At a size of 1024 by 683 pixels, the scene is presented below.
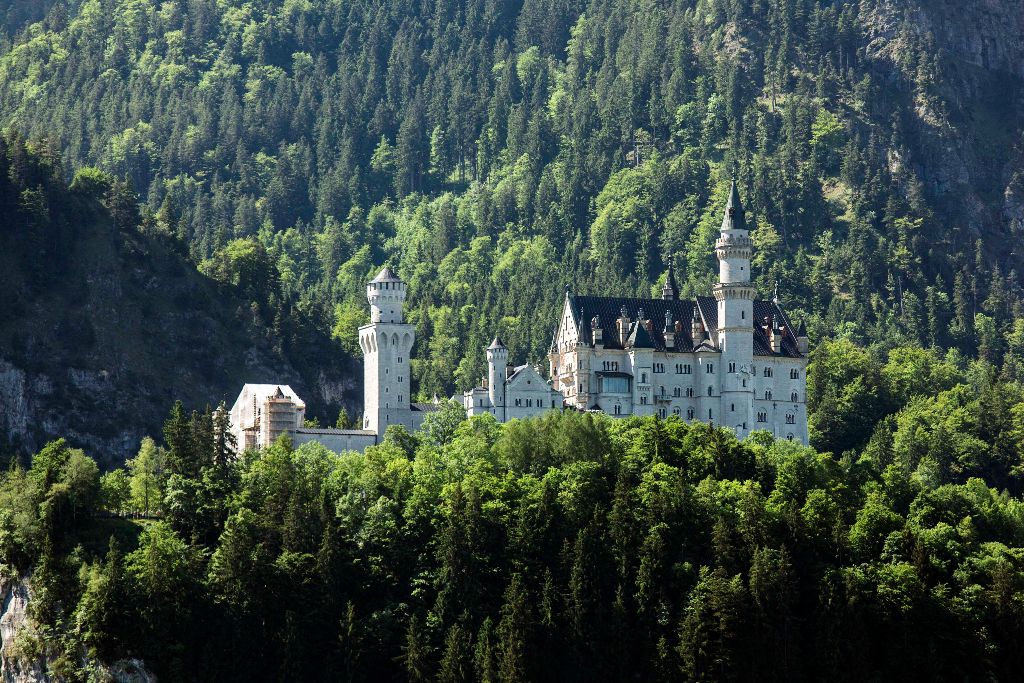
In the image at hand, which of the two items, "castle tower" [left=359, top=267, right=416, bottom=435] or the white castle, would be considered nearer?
the white castle

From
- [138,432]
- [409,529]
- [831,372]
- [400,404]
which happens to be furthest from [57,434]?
[831,372]

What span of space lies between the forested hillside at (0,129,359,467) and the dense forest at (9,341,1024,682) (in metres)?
26.7

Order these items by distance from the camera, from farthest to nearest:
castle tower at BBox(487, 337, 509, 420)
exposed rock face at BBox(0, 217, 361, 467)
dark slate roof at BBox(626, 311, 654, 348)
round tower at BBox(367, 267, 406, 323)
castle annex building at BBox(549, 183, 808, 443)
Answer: exposed rock face at BBox(0, 217, 361, 467) < round tower at BBox(367, 267, 406, 323) < castle annex building at BBox(549, 183, 808, 443) < dark slate roof at BBox(626, 311, 654, 348) < castle tower at BBox(487, 337, 509, 420)

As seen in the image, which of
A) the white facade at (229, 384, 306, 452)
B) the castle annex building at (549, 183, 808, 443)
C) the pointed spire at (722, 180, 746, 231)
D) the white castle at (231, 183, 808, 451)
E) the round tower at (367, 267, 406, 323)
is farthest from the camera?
the pointed spire at (722, 180, 746, 231)

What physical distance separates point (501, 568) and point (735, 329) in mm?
31238

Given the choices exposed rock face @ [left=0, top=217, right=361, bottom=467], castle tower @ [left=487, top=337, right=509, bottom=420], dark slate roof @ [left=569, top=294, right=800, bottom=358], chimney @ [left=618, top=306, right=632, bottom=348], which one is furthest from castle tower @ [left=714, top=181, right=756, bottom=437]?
exposed rock face @ [left=0, top=217, right=361, bottom=467]

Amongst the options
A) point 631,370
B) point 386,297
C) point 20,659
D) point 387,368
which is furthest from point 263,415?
point 20,659

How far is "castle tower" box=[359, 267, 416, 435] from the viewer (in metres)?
131

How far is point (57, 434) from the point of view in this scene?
476 ft

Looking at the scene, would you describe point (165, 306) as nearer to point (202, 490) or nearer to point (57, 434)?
point (57, 434)

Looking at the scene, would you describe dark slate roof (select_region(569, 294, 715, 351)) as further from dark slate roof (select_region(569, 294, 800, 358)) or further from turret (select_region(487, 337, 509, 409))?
turret (select_region(487, 337, 509, 409))

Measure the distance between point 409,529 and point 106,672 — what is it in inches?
760

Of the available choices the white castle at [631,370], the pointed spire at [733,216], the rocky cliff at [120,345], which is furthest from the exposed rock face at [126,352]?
the pointed spire at [733,216]

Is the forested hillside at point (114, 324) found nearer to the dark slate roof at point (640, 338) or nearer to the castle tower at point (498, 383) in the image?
the castle tower at point (498, 383)
